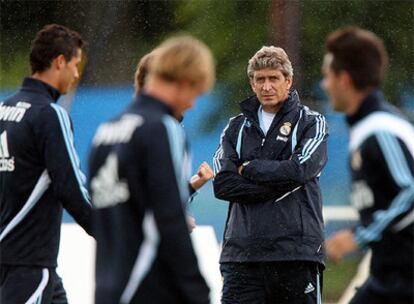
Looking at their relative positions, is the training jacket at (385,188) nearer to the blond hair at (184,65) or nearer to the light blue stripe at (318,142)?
the blond hair at (184,65)

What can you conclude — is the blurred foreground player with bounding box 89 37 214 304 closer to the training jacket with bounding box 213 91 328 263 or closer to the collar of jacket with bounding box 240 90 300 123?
the training jacket with bounding box 213 91 328 263

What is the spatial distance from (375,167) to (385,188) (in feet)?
0.31

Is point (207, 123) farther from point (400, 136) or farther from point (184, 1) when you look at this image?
point (400, 136)

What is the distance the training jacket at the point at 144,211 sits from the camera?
14.6 ft

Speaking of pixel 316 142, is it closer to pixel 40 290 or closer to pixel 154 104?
pixel 40 290

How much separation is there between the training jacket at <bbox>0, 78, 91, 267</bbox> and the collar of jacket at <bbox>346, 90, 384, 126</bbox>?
4.68ft

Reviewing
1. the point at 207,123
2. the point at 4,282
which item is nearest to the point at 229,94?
the point at 207,123

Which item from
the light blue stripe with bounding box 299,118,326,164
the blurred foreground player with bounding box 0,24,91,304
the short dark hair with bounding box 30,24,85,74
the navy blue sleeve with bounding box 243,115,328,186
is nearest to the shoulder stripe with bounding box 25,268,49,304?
the blurred foreground player with bounding box 0,24,91,304

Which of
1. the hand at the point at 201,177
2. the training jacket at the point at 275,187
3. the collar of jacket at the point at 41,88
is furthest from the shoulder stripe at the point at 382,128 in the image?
the training jacket at the point at 275,187

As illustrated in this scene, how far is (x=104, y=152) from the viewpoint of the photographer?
4629mm

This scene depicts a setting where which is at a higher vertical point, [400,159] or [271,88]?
[271,88]

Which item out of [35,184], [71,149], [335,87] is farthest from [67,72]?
[335,87]

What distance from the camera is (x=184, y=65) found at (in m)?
4.58

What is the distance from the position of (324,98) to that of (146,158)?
16.1 feet
